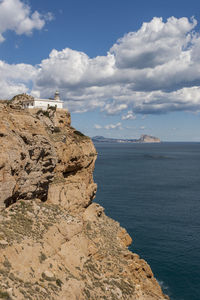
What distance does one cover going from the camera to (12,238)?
994 inches

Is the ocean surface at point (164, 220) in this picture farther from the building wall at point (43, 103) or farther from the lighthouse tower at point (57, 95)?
the lighthouse tower at point (57, 95)

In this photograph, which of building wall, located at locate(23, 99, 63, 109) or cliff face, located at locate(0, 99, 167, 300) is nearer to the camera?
cliff face, located at locate(0, 99, 167, 300)

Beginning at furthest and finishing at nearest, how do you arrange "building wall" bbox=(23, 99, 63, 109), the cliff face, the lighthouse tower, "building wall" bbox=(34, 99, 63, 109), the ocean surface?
the lighthouse tower, "building wall" bbox=(34, 99, 63, 109), "building wall" bbox=(23, 99, 63, 109), the ocean surface, the cliff face

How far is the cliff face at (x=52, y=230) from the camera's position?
2450 centimetres

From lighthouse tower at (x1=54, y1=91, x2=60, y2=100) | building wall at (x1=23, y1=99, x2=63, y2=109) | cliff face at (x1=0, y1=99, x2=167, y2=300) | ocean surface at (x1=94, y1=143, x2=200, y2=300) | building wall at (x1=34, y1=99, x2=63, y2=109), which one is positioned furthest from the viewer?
lighthouse tower at (x1=54, y1=91, x2=60, y2=100)

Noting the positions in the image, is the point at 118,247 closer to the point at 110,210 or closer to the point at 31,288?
the point at 31,288

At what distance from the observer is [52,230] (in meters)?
30.5

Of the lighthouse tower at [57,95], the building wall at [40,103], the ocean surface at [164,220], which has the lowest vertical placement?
the ocean surface at [164,220]

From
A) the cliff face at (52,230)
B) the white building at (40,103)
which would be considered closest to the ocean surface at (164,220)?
the cliff face at (52,230)

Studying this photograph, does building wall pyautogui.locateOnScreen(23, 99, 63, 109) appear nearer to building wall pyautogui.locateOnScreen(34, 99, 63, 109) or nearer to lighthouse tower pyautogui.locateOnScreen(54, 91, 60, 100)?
building wall pyautogui.locateOnScreen(34, 99, 63, 109)

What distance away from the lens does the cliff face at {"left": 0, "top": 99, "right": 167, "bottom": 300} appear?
2450 cm

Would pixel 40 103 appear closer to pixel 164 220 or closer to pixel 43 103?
pixel 43 103

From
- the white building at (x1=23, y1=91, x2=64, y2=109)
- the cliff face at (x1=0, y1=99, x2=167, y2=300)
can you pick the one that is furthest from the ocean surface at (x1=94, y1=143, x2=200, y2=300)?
the white building at (x1=23, y1=91, x2=64, y2=109)

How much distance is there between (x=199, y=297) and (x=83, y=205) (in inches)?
925
